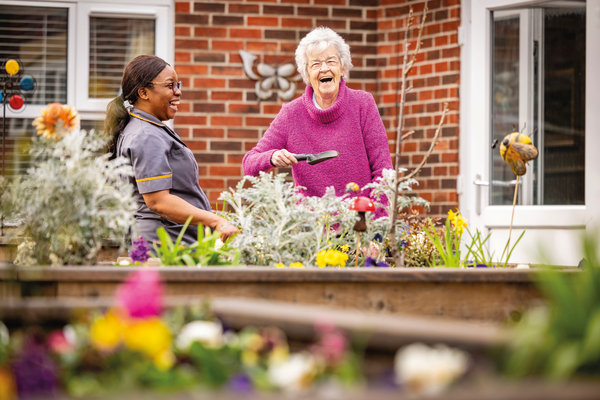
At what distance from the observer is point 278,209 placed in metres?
2.45

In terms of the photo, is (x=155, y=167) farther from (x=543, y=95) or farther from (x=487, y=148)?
(x=543, y=95)

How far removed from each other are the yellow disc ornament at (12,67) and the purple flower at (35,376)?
3.64 metres

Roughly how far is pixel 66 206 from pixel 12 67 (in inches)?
108

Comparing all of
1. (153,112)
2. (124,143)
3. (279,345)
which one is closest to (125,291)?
(279,345)

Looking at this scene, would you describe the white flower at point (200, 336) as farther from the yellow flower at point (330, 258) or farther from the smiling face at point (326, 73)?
the smiling face at point (326, 73)

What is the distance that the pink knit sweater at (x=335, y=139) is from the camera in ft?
9.72

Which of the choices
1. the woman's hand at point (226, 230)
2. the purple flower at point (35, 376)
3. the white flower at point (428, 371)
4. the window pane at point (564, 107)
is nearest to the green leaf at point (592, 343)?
the white flower at point (428, 371)

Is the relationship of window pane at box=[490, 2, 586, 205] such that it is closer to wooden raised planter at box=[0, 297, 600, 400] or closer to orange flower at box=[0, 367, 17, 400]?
wooden raised planter at box=[0, 297, 600, 400]

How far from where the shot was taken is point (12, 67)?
4473 mm

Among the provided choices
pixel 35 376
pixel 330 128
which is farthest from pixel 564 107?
pixel 35 376

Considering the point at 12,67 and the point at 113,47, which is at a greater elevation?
the point at 113,47

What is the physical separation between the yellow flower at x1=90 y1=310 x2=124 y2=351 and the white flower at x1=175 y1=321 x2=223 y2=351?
12 centimetres

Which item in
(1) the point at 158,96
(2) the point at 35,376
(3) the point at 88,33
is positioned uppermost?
(3) the point at 88,33

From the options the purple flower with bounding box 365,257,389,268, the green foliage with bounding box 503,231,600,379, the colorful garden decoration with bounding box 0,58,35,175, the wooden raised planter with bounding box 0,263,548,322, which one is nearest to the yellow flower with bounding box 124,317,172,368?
the green foliage with bounding box 503,231,600,379
